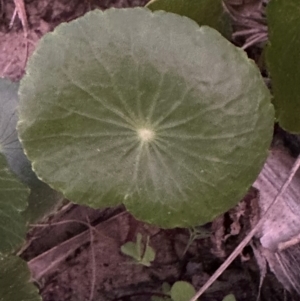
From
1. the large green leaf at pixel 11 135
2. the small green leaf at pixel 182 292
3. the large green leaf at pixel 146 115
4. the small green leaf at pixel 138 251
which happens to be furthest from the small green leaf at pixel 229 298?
the large green leaf at pixel 11 135

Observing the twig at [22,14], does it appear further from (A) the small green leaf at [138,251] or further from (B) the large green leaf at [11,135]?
(A) the small green leaf at [138,251]

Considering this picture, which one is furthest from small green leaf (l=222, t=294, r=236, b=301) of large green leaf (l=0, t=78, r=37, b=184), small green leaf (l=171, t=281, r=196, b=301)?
large green leaf (l=0, t=78, r=37, b=184)

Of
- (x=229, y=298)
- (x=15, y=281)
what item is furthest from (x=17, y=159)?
(x=229, y=298)

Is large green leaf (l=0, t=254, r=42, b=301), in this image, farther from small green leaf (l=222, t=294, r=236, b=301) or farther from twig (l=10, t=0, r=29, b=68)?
twig (l=10, t=0, r=29, b=68)

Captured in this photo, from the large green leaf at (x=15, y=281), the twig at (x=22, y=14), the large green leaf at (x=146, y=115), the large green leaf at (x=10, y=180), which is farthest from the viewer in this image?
the twig at (x=22, y=14)

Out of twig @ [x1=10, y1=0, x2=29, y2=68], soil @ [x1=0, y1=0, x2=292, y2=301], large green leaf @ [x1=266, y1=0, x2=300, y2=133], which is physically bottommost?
soil @ [x1=0, y1=0, x2=292, y2=301]
